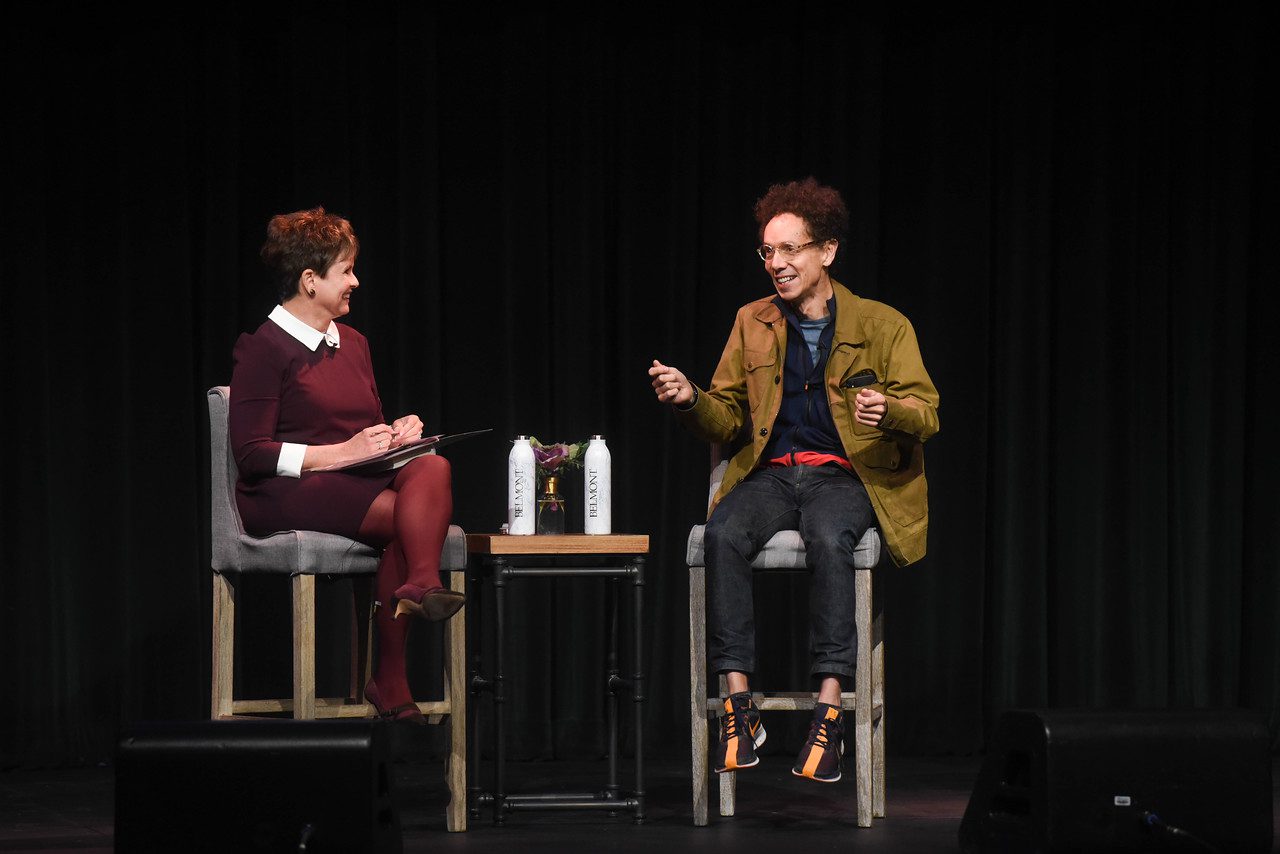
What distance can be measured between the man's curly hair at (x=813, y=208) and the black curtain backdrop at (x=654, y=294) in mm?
836

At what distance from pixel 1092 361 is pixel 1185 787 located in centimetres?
234

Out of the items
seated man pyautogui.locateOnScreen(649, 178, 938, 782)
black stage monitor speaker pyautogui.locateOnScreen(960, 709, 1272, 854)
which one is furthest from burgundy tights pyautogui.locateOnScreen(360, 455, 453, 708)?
black stage monitor speaker pyautogui.locateOnScreen(960, 709, 1272, 854)

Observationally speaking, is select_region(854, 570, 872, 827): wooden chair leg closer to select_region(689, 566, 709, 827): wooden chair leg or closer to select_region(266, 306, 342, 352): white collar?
select_region(689, 566, 709, 827): wooden chair leg

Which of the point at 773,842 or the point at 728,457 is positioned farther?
the point at 728,457

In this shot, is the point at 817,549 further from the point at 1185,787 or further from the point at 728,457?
the point at 1185,787

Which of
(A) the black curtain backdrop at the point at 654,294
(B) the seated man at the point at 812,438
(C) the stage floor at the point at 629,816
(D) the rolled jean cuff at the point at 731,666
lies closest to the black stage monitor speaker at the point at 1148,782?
(C) the stage floor at the point at 629,816

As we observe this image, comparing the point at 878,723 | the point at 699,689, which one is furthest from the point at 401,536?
the point at 878,723

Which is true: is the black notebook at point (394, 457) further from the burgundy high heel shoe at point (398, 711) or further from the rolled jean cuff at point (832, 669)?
the rolled jean cuff at point (832, 669)

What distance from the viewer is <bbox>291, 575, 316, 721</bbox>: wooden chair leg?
3.21 metres

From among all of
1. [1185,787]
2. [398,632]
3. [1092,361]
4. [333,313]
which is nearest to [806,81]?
[1092,361]

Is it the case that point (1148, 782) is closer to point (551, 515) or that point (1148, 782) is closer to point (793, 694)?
point (793, 694)

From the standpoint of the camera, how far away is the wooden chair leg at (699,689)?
334 cm

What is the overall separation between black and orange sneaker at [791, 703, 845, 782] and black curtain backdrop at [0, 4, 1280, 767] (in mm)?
1338

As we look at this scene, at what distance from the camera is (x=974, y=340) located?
4.67 meters
